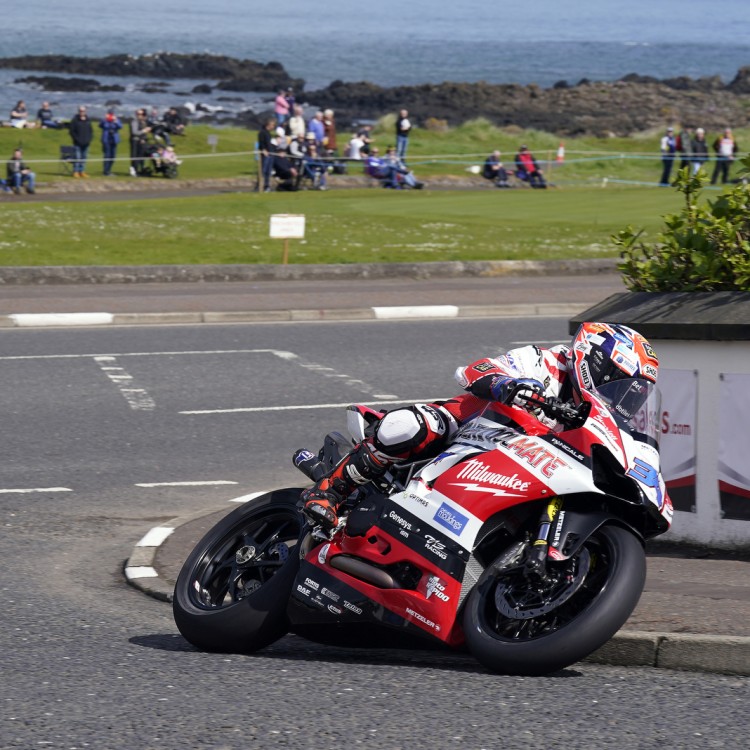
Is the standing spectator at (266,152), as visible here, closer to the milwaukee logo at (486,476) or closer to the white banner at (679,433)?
the white banner at (679,433)

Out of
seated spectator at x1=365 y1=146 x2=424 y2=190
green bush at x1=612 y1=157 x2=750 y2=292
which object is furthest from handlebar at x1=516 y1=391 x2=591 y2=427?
seated spectator at x1=365 y1=146 x2=424 y2=190

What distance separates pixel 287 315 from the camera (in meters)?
Result: 19.2

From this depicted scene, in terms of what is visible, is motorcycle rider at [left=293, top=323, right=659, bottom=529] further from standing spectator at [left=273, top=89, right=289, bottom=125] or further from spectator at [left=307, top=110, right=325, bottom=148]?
standing spectator at [left=273, top=89, right=289, bottom=125]

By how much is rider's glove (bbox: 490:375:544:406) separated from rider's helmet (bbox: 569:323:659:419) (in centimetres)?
27

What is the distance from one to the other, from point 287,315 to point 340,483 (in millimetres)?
13148

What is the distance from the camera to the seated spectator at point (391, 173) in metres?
39.0

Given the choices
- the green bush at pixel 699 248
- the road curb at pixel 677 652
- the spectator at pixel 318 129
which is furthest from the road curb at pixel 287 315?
the spectator at pixel 318 129

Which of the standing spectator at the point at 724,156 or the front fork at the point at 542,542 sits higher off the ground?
the front fork at the point at 542,542

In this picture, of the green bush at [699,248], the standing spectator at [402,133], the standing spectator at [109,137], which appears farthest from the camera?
the standing spectator at [402,133]

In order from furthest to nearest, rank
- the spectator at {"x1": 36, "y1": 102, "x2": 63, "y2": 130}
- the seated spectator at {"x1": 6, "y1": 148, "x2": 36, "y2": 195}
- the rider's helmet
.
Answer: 1. the spectator at {"x1": 36, "y1": 102, "x2": 63, "y2": 130}
2. the seated spectator at {"x1": 6, "y1": 148, "x2": 36, "y2": 195}
3. the rider's helmet

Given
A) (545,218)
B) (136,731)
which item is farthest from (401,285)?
(136,731)

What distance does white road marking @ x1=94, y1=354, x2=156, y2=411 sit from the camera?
13.0m

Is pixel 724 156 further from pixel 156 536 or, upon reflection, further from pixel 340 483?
pixel 340 483

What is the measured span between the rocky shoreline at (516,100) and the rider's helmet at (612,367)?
79580mm
